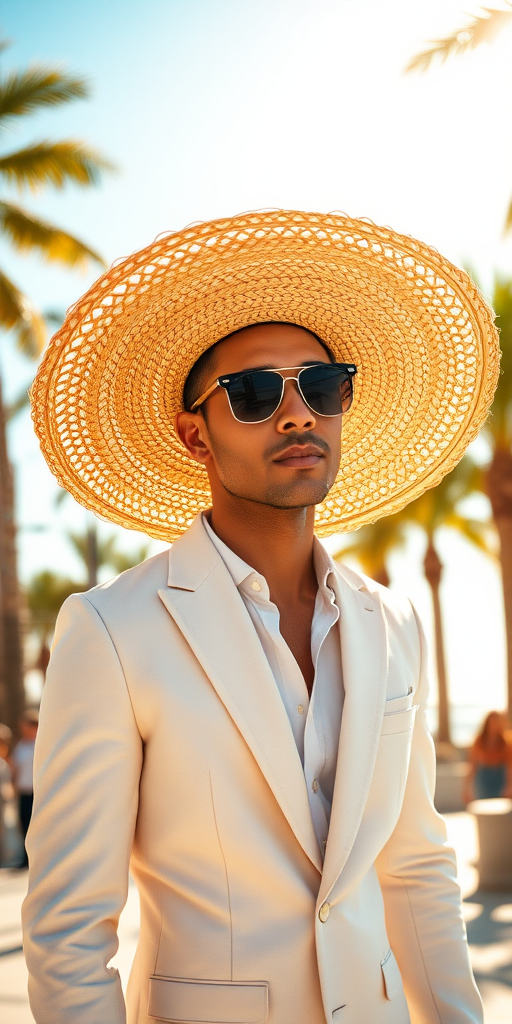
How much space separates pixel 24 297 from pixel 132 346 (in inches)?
623

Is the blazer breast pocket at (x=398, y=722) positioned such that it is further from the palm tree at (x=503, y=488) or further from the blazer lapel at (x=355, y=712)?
the palm tree at (x=503, y=488)

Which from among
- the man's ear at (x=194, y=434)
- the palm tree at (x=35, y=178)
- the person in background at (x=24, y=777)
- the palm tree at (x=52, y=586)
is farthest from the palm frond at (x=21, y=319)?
the palm tree at (x=52, y=586)

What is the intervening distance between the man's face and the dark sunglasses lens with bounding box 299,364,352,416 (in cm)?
2

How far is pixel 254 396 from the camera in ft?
7.55

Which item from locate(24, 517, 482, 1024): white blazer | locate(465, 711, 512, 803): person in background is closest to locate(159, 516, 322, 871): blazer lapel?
locate(24, 517, 482, 1024): white blazer

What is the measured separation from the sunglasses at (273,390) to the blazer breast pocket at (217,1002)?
1274 mm

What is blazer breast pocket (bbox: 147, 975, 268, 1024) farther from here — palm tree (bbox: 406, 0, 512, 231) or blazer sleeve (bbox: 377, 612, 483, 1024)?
palm tree (bbox: 406, 0, 512, 231)

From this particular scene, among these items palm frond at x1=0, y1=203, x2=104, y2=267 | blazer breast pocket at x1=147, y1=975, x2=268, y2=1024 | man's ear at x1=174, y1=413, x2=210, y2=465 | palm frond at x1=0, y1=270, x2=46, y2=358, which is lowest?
blazer breast pocket at x1=147, y1=975, x2=268, y2=1024

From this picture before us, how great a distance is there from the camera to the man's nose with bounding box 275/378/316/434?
229 cm

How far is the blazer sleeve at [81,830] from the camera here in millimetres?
1756

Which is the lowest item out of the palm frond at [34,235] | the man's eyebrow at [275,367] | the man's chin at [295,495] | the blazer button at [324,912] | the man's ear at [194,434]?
the blazer button at [324,912]

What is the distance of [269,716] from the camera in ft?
6.54

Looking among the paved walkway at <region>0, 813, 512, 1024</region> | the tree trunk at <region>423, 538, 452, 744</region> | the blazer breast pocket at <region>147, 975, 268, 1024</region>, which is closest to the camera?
the blazer breast pocket at <region>147, 975, 268, 1024</region>

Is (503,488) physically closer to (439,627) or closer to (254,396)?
(439,627)
